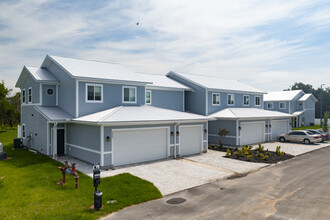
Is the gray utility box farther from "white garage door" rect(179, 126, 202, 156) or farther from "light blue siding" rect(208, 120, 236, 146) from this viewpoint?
"light blue siding" rect(208, 120, 236, 146)

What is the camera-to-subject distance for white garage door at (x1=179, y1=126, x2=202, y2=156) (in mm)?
18797

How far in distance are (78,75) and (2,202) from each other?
33.3 feet

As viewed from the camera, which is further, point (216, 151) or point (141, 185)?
point (216, 151)

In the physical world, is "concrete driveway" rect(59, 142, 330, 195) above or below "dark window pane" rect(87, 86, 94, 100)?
below

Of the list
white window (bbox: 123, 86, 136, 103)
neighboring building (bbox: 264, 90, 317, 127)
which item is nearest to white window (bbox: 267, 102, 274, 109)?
neighboring building (bbox: 264, 90, 317, 127)

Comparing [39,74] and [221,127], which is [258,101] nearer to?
[221,127]

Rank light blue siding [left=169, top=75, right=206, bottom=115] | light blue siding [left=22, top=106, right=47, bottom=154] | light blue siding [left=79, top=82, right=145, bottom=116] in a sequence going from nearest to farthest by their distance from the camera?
light blue siding [left=79, top=82, right=145, bottom=116]
light blue siding [left=22, top=106, right=47, bottom=154]
light blue siding [left=169, top=75, right=206, bottom=115]

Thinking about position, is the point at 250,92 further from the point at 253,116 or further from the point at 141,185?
the point at 141,185

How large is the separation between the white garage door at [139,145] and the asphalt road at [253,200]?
235 inches

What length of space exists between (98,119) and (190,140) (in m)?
7.93

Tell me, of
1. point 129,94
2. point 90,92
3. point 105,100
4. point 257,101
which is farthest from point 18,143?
point 257,101

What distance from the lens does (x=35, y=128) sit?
20.2 metres

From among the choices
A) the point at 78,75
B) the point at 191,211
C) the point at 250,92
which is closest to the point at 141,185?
the point at 191,211

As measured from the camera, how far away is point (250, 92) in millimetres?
30609
